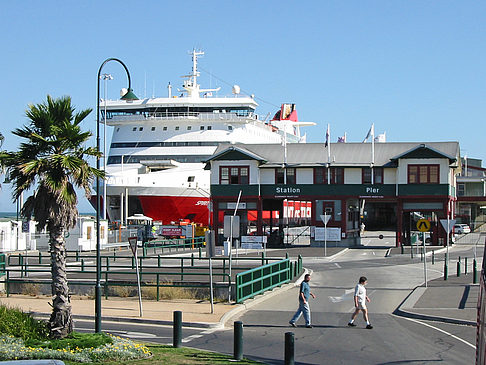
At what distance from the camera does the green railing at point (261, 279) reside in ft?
67.5

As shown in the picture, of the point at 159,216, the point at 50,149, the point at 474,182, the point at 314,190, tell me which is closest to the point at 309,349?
the point at 50,149

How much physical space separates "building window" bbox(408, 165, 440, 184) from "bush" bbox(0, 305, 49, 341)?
119 ft

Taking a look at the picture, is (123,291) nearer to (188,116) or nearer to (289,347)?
(289,347)

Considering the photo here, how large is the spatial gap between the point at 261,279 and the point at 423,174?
2655 cm

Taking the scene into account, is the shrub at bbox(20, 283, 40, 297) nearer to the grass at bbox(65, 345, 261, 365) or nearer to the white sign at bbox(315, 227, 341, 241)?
the grass at bbox(65, 345, 261, 365)

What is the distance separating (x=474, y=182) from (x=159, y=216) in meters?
34.3

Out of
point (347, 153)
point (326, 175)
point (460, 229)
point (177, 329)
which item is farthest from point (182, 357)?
point (460, 229)

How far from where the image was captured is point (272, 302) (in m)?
21.7

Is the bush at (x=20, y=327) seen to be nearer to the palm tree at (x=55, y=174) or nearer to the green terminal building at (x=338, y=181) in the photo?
the palm tree at (x=55, y=174)

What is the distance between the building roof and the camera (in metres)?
46.5

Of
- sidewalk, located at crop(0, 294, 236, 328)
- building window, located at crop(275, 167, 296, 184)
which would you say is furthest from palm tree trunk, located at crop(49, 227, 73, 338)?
building window, located at crop(275, 167, 296, 184)

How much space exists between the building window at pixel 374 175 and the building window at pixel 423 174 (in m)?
2.12

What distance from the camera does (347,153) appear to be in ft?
161

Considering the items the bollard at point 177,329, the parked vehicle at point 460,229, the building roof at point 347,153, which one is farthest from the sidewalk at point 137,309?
the parked vehicle at point 460,229
